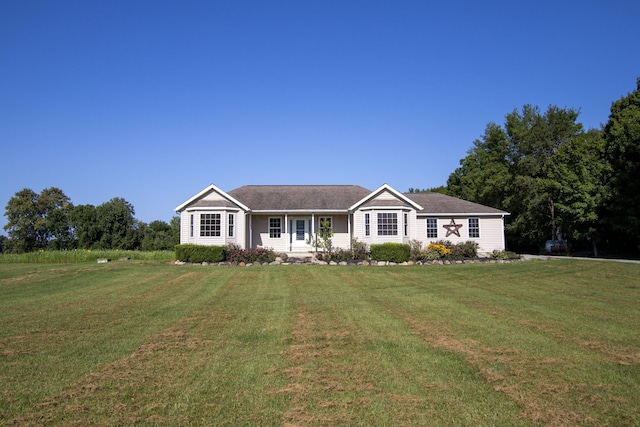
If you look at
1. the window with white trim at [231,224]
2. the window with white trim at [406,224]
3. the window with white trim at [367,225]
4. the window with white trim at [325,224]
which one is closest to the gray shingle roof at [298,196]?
the window with white trim at [325,224]

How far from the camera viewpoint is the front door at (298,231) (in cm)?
2856

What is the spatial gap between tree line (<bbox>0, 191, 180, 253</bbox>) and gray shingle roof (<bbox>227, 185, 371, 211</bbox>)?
17.7m

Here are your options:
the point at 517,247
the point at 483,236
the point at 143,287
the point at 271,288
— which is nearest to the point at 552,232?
the point at 517,247

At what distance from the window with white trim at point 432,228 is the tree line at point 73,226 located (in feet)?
88.6

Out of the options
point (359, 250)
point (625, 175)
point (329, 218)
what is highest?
point (625, 175)

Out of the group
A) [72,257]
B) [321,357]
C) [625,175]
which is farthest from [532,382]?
[72,257]

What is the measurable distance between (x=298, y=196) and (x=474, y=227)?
1150 centimetres

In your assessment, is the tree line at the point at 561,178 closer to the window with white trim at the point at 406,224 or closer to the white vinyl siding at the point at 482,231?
the white vinyl siding at the point at 482,231

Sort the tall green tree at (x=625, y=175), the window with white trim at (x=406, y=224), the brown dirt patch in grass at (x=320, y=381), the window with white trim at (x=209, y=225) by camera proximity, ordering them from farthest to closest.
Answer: the tall green tree at (x=625, y=175) < the window with white trim at (x=406, y=224) < the window with white trim at (x=209, y=225) < the brown dirt patch in grass at (x=320, y=381)

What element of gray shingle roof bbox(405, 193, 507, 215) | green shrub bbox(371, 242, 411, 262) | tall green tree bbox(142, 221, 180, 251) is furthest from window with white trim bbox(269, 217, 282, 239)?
tall green tree bbox(142, 221, 180, 251)

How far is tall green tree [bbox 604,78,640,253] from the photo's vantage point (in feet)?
85.0

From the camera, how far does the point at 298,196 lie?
29.3 m

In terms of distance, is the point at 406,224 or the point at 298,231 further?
the point at 298,231

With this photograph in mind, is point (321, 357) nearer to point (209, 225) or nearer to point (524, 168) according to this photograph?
point (209, 225)
